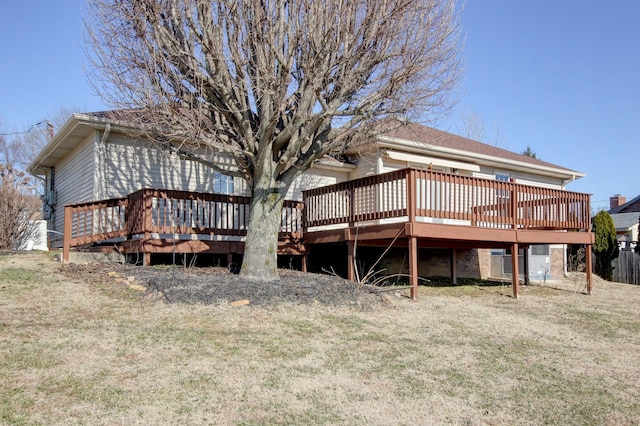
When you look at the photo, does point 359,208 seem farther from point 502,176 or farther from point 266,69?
point 502,176

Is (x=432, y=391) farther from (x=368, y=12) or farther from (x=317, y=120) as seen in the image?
(x=368, y=12)

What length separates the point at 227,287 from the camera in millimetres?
7762

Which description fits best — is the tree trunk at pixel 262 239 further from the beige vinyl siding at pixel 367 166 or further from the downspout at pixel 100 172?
the beige vinyl siding at pixel 367 166

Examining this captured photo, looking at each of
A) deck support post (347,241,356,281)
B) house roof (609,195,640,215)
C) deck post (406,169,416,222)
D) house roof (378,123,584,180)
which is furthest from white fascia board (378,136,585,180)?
house roof (609,195,640,215)

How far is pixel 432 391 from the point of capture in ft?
16.0

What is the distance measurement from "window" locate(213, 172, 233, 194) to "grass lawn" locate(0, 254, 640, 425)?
5262mm

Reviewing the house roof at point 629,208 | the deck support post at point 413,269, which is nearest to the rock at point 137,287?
the deck support post at point 413,269

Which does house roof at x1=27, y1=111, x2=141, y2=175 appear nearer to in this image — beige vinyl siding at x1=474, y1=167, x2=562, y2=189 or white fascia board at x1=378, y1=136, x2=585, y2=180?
white fascia board at x1=378, y1=136, x2=585, y2=180

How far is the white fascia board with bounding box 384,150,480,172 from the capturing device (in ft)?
44.1

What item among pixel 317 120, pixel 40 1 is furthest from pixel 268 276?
pixel 40 1

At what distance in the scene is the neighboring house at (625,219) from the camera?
28266 mm

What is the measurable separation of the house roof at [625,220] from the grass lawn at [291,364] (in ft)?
76.4

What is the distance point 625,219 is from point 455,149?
20.1 m

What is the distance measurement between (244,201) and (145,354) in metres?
6.49
